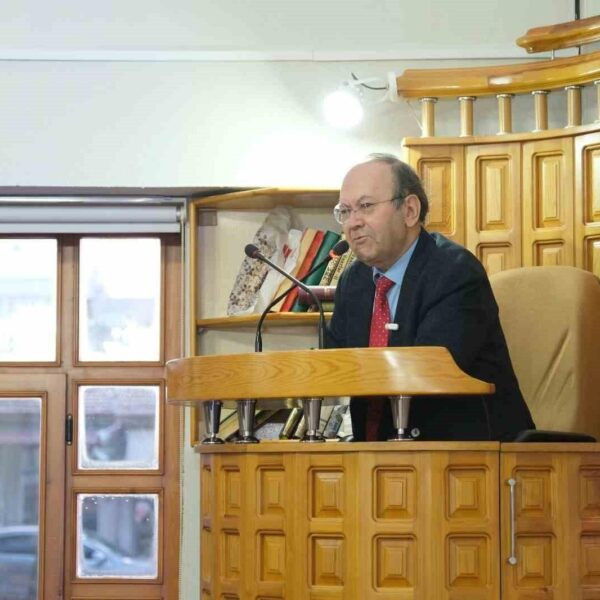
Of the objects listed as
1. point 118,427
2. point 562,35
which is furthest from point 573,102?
point 118,427

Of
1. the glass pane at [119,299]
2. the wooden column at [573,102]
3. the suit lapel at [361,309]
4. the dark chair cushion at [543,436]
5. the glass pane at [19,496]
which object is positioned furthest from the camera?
the glass pane at [119,299]

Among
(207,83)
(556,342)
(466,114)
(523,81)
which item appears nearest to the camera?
(556,342)

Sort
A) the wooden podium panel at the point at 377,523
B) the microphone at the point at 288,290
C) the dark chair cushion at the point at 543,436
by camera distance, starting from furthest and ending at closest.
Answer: the microphone at the point at 288,290, the dark chair cushion at the point at 543,436, the wooden podium panel at the point at 377,523

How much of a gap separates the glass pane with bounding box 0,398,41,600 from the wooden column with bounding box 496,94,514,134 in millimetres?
2064

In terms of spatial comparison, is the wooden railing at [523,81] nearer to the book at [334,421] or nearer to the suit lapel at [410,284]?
the book at [334,421]

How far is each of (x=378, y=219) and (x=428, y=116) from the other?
1514 millimetres

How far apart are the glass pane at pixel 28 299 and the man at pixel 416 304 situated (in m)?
2.13

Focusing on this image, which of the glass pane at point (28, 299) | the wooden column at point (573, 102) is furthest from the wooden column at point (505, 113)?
the glass pane at point (28, 299)

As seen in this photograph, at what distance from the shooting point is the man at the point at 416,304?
9.85 feet

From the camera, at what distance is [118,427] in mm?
5316

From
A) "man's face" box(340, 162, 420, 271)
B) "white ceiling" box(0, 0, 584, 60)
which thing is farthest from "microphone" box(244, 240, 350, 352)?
"white ceiling" box(0, 0, 584, 60)

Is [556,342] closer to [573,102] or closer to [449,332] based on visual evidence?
[449,332]

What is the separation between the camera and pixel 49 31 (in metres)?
5.00

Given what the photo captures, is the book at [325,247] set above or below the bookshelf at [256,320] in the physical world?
above
